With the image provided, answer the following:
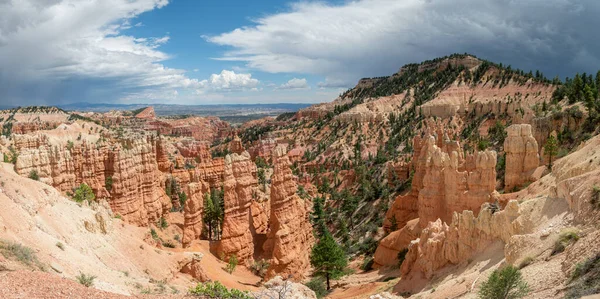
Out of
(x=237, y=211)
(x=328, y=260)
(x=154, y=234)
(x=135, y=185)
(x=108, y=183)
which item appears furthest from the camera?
(x=135, y=185)

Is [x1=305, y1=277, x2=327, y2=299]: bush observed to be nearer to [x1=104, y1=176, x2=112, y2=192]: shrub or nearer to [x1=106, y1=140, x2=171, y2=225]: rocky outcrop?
[x1=106, y1=140, x2=171, y2=225]: rocky outcrop

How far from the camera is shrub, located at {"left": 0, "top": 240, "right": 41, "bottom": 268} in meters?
13.9

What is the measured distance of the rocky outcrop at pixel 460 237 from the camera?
19578 mm

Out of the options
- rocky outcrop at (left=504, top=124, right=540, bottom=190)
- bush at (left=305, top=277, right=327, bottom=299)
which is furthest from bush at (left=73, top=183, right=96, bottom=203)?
rocky outcrop at (left=504, top=124, right=540, bottom=190)

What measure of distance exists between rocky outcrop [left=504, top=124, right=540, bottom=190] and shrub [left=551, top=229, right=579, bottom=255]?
68.0ft

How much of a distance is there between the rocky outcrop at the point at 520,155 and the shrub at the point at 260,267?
66.9 ft

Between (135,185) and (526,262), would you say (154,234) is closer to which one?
(135,185)

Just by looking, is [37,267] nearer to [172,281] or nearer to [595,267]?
[172,281]

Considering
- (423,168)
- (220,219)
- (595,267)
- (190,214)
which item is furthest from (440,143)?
(595,267)

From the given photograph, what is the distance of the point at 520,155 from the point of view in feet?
111

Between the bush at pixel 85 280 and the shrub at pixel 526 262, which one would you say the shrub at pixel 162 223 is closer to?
the bush at pixel 85 280

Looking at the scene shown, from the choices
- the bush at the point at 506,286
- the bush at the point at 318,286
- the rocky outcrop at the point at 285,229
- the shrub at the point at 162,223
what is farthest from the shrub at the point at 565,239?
the shrub at the point at 162,223

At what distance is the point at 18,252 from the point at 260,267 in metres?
21.2

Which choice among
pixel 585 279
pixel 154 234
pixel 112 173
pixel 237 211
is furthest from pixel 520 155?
pixel 112 173
